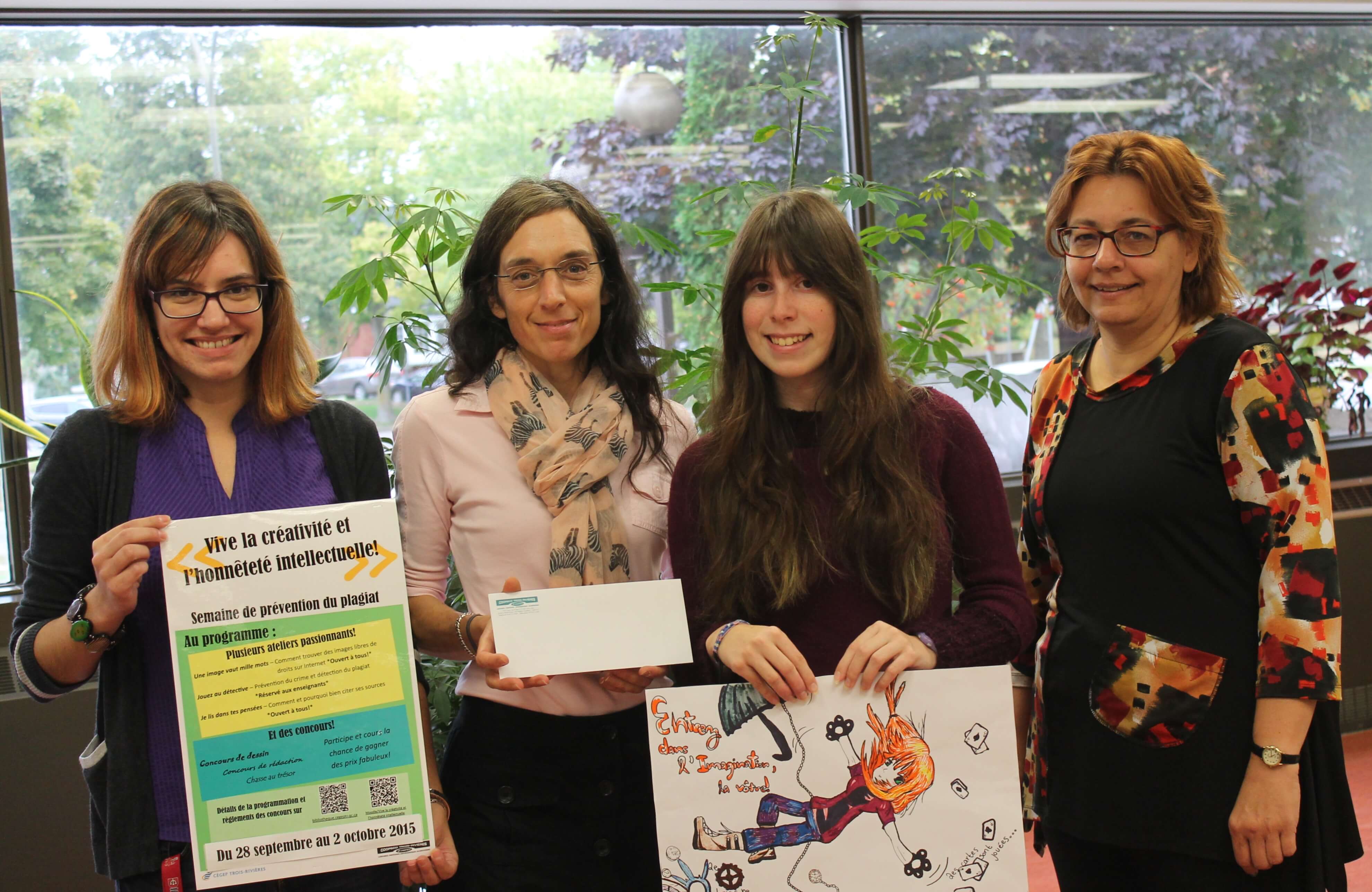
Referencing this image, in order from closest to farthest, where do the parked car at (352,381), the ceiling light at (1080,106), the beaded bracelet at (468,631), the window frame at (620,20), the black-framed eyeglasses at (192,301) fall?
1. the black-framed eyeglasses at (192,301)
2. the beaded bracelet at (468,631)
3. the window frame at (620,20)
4. the parked car at (352,381)
5. the ceiling light at (1080,106)

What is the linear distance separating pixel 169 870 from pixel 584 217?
1.13m

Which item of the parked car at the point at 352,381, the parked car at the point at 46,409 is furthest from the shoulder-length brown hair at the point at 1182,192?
the parked car at the point at 46,409

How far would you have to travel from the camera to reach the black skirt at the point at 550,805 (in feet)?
5.13

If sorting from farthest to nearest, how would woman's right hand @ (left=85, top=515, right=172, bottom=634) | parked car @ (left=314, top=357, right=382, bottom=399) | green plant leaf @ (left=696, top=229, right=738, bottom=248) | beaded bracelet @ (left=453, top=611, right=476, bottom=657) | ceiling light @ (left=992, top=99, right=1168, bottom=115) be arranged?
ceiling light @ (left=992, top=99, right=1168, bottom=115) → parked car @ (left=314, top=357, right=382, bottom=399) → green plant leaf @ (left=696, top=229, right=738, bottom=248) → beaded bracelet @ (left=453, top=611, right=476, bottom=657) → woman's right hand @ (left=85, top=515, right=172, bottom=634)

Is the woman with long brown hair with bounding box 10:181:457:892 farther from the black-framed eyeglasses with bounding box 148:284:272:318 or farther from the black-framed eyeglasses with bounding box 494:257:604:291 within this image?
the black-framed eyeglasses with bounding box 494:257:604:291

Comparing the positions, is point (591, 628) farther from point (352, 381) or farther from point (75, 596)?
point (352, 381)

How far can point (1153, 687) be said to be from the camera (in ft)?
5.23

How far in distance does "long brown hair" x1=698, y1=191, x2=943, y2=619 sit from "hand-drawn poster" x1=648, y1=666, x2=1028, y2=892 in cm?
15

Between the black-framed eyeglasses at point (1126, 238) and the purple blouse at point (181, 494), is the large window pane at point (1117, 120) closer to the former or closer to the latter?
the black-framed eyeglasses at point (1126, 238)

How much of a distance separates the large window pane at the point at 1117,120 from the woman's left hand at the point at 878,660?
3.12 m

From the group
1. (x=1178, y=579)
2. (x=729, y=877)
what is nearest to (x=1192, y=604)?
(x=1178, y=579)

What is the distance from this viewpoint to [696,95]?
13.4 feet

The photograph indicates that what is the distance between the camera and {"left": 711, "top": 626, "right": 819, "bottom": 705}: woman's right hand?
135cm

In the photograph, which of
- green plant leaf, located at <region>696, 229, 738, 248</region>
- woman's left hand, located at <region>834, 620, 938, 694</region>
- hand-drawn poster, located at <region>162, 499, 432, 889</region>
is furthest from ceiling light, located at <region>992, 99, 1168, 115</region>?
hand-drawn poster, located at <region>162, 499, 432, 889</region>
